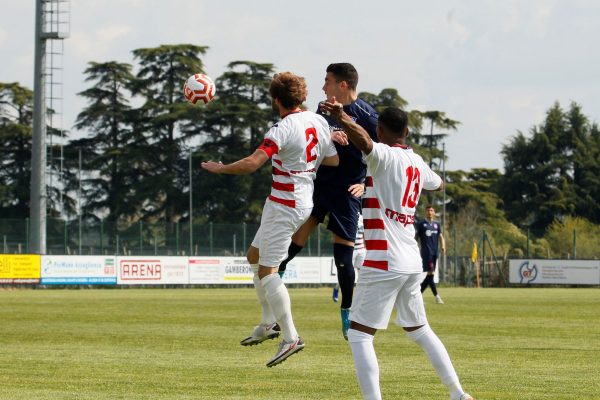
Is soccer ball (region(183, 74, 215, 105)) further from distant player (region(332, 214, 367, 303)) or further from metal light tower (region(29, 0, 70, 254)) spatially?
metal light tower (region(29, 0, 70, 254))

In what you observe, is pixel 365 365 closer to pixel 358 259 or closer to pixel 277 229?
pixel 277 229

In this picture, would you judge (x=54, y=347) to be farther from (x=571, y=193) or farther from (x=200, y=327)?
(x=571, y=193)

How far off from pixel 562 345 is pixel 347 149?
6.49m

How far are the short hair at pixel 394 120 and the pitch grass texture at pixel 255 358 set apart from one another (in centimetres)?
274

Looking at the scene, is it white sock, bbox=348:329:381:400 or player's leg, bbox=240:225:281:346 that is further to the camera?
player's leg, bbox=240:225:281:346

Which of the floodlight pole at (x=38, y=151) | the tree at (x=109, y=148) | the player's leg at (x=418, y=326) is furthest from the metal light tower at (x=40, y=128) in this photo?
the player's leg at (x=418, y=326)

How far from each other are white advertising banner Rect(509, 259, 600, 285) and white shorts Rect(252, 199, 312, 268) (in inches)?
1728

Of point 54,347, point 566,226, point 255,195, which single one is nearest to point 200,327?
point 54,347

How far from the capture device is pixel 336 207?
1209 centimetres

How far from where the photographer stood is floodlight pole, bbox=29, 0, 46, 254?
52.6m

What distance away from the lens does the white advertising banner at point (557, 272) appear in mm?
53625

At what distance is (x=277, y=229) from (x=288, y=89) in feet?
4.20

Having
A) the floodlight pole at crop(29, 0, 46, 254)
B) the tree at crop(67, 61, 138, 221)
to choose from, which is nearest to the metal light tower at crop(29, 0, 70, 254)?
the floodlight pole at crop(29, 0, 46, 254)

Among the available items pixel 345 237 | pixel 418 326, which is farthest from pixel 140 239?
pixel 418 326
